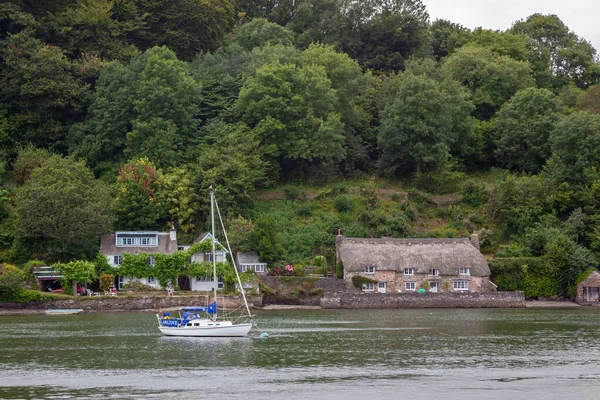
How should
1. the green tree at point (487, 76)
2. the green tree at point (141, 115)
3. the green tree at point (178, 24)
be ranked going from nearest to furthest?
the green tree at point (141, 115)
the green tree at point (487, 76)
the green tree at point (178, 24)

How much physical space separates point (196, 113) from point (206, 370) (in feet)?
190

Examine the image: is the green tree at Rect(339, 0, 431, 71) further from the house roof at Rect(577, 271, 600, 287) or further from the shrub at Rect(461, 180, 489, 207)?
the house roof at Rect(577, 271, 600, 287)

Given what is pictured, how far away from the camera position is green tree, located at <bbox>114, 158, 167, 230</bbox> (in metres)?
87.8

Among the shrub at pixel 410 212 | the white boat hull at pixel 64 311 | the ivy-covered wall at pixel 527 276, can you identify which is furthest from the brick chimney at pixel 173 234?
the ivy-covered wall at pixel 527 276

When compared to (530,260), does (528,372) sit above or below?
Answer: below

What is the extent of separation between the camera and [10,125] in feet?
323

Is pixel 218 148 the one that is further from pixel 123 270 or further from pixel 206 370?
pixel 206 370

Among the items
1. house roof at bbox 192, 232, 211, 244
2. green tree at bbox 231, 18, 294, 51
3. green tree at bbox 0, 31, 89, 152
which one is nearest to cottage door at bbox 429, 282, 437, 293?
house roof at bbox 192, 232, 211, 244

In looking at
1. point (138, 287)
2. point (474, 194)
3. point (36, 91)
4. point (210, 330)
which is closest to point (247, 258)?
point (138, 287)

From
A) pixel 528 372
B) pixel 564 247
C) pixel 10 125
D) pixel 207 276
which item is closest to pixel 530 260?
pixel 564 247

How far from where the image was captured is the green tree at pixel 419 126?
9962 cm

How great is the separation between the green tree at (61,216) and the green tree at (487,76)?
45.4m

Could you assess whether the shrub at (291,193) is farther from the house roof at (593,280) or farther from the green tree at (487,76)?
the house roof at (593,280)

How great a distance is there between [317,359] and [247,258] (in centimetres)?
3620
